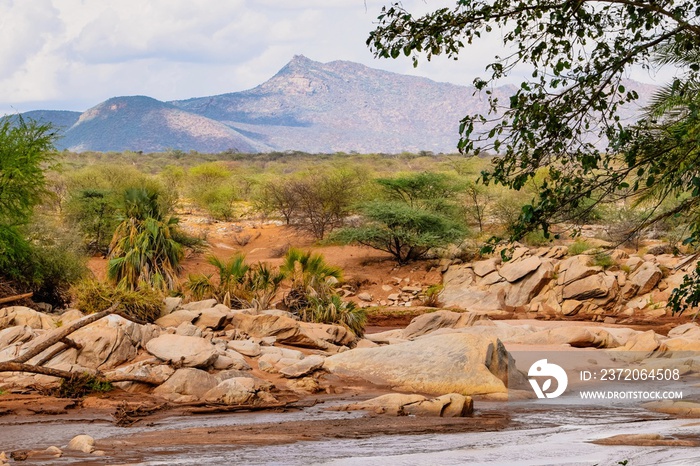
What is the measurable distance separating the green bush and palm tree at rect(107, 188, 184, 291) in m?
2.99

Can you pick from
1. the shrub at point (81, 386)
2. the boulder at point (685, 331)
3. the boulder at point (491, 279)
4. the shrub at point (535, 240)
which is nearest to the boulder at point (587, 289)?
the boulder at point (491, 279)

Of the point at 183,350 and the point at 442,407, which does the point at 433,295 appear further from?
the point at 442,407

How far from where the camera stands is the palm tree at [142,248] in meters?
21.5

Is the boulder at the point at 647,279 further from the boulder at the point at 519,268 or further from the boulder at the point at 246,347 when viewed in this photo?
the boulder at the point at 246,347

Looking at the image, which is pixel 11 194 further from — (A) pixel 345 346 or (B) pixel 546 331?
(B) pixel 546 331

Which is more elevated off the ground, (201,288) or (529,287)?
(201,288)

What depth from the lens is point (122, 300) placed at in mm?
17172

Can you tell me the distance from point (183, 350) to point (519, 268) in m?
18.6

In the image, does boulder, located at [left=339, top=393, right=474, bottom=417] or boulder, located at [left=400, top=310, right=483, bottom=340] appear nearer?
boulder, located at [left=339, top=393, right=474, bottom=417]

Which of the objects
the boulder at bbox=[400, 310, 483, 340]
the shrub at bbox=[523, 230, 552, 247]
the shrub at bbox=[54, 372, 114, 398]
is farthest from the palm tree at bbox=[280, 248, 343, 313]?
the shrub at bbox=[523, 230, 552, 247]

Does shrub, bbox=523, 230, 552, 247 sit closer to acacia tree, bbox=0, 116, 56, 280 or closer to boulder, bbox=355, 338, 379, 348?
boulder, bbox=355, 338, 379, 348

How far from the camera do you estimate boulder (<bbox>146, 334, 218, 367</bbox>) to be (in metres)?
13.9

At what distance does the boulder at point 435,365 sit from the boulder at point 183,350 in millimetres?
2246

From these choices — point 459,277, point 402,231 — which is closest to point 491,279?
point 459,277
